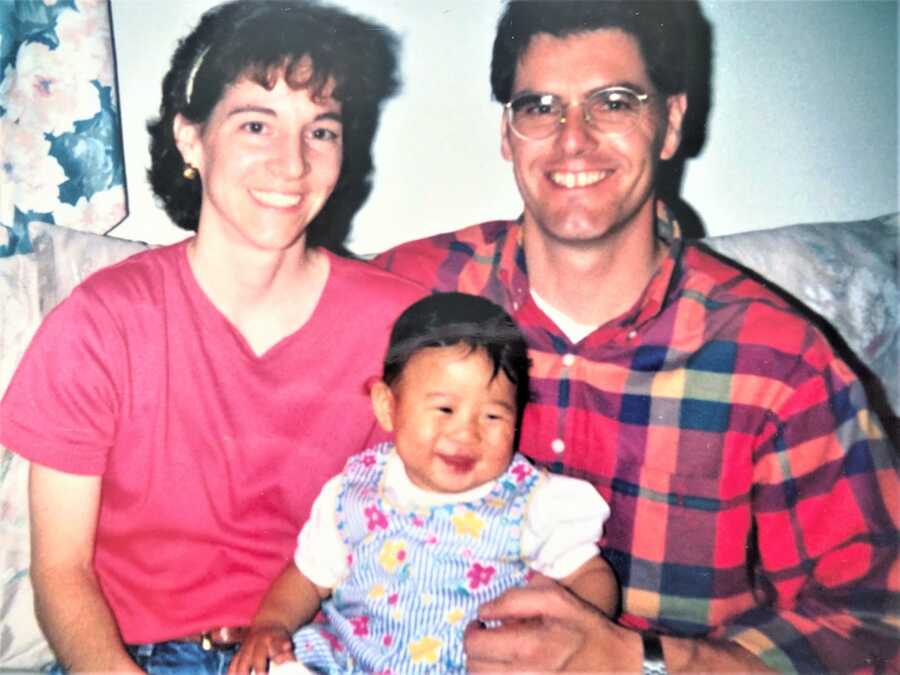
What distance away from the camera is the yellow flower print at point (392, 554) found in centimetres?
92

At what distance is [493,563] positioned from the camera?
920 millimetres

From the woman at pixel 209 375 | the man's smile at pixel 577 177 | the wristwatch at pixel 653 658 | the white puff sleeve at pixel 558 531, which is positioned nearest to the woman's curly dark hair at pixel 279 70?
the woman at pixel 209 375

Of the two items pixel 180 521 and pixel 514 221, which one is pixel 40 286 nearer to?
pixel 180 521

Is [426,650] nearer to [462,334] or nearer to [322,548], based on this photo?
[322,548]

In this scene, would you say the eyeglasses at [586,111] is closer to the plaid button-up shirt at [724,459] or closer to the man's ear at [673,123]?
the man's ear at [673,123]

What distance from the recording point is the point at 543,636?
90 cm

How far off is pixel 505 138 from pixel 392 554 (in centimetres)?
54

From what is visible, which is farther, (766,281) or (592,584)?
(766,281)

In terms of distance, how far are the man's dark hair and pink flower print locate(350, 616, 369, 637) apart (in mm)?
666

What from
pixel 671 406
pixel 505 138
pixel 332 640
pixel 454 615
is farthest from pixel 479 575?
pixel 505 138

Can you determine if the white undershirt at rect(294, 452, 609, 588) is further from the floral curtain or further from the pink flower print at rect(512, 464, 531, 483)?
the floral curtain

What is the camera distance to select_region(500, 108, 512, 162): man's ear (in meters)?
1.03

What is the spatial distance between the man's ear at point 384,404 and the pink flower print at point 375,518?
0.32 feet

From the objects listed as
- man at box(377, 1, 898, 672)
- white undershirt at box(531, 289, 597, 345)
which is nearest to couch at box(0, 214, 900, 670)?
man at box(377, 1, 898, 672)
